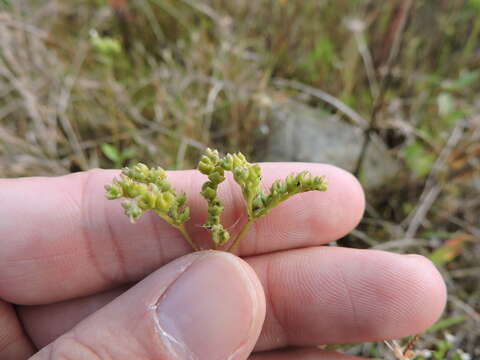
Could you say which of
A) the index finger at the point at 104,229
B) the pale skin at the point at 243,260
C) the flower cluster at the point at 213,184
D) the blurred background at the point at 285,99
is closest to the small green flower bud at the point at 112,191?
the flower cluster at the point at 213,184

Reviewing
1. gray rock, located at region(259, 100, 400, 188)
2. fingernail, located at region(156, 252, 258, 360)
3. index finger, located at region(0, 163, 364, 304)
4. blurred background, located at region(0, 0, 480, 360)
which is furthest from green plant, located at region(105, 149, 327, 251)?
gray rock, located at region(259, 100, 400, 188)

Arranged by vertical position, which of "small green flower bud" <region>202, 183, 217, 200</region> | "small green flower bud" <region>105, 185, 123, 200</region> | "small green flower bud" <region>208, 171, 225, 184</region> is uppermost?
"small green flower bud" <region>208, 171, 225, 184</region>

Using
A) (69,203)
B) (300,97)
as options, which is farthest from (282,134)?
(69,203)

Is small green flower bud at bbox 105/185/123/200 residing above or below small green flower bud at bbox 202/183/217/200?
above

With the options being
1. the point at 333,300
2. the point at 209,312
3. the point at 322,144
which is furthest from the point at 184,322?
the point at 322,144

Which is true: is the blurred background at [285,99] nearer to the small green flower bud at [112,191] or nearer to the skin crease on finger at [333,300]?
the skin crease on finger at [333,300]

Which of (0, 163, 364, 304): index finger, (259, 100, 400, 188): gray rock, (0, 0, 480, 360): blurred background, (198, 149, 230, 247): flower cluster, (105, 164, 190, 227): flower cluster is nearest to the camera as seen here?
(105, 164, 190, 227): flower cluster

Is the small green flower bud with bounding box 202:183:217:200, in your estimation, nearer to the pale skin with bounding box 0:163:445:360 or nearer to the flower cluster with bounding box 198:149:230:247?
the flower cluster with bounding box 198:149:230:247

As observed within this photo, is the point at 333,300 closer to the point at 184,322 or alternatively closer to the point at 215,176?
the point at 184,322
